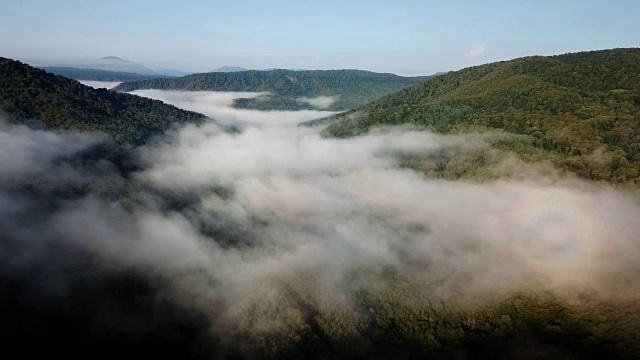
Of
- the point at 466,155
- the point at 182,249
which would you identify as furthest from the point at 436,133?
the point at 182,249

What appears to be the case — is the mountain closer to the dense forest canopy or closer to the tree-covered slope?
the dense forest canopy

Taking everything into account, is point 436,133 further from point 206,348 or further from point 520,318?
point 206,348

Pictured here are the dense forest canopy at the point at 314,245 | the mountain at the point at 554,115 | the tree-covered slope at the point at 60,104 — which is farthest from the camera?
the tree-covered slope at the point at 60,104

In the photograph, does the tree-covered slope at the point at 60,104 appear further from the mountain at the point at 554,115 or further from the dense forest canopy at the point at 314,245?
the mountain at the point at 554,115

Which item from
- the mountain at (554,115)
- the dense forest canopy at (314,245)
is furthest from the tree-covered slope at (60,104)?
the mountain at (554,115)

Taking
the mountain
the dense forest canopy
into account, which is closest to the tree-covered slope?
the dense forest canopy

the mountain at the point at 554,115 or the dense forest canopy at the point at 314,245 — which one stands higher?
the mountain at the point at 554,115
